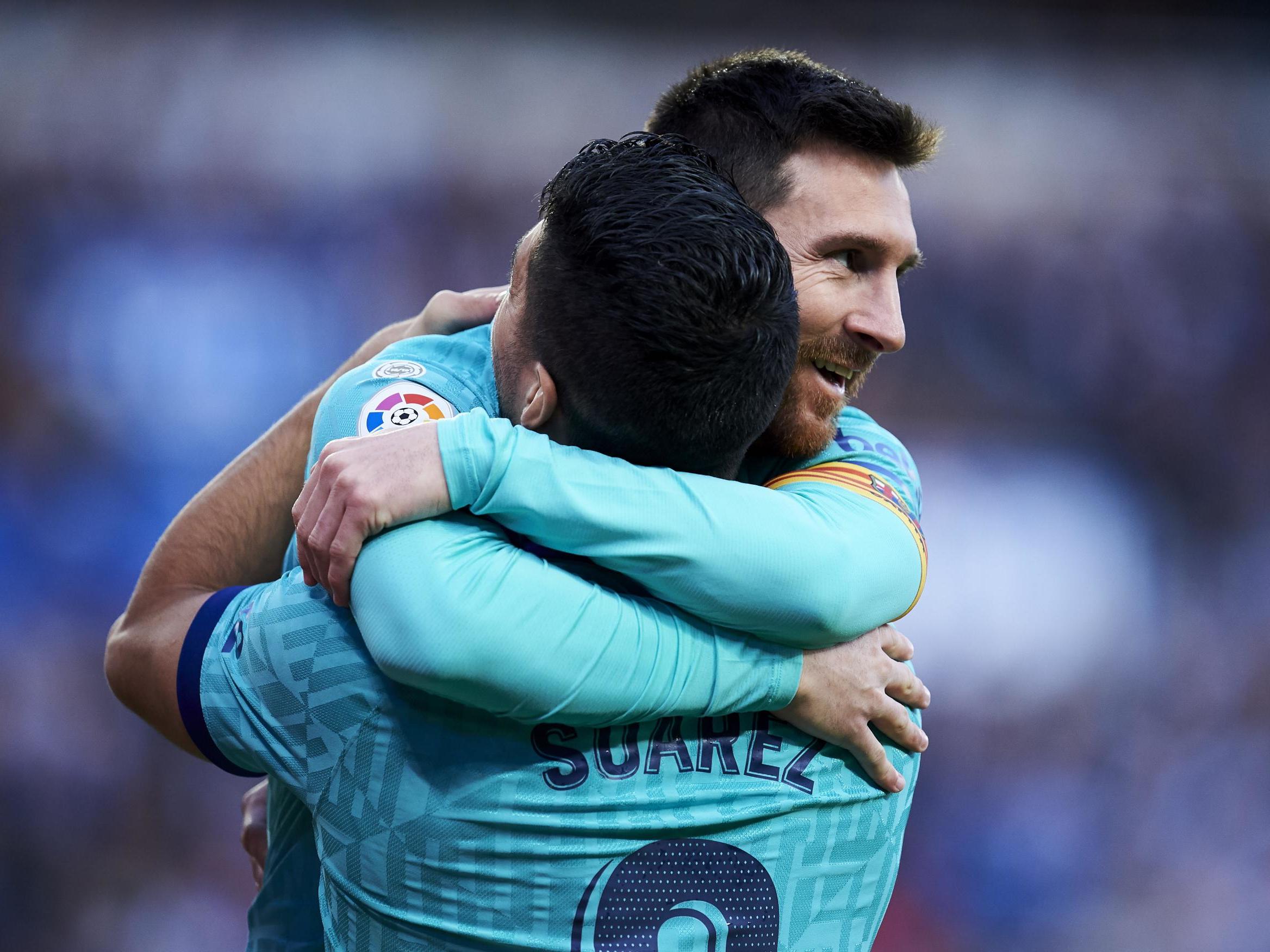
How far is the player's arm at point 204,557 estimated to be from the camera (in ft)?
3.44

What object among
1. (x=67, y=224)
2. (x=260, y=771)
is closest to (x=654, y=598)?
(x=260, y=771)

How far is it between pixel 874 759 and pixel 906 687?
0.08 meters

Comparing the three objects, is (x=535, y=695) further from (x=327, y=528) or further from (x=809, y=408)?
(x=809, y=408)

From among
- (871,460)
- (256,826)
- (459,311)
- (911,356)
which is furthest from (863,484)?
(911,356)

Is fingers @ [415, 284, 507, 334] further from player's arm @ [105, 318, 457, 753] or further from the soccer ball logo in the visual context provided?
the soccer ball logo

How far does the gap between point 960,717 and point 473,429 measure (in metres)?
3.70

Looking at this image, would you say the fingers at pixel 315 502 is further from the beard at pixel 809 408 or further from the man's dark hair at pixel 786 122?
the man's dark hair at pixel 786 122

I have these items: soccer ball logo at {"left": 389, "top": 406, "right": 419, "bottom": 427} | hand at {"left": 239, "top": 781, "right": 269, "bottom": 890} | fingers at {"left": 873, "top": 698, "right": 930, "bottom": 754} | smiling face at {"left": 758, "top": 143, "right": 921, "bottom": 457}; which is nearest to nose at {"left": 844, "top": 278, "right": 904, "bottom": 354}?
smiling face at {"left": 758, "top": 143, "right": 921, "bottom": 457}

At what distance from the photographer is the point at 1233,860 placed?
4176mm

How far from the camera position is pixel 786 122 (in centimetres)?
129

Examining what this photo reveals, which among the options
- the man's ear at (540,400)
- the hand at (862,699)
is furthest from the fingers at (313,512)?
the hand at (862,699)

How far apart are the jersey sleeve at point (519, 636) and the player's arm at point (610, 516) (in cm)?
2

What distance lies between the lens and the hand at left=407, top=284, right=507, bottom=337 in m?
1.30

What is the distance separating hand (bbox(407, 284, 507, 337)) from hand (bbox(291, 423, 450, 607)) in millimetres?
474
